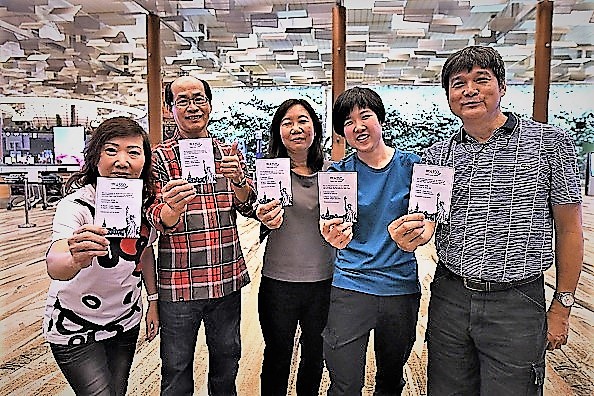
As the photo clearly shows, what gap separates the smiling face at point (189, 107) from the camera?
6.86ft

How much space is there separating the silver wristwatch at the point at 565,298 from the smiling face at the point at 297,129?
1090mm

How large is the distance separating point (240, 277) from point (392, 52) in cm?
418

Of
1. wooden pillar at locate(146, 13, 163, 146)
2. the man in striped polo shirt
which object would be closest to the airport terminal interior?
wooden pillar at locate(146, 13, 163, 146)

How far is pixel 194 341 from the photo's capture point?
2.15 m

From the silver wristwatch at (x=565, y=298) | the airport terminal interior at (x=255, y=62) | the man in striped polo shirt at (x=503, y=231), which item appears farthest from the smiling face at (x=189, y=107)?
the airport terminal interior at (x=255, y=62)

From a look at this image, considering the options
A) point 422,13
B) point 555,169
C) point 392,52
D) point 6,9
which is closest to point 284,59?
point 392,52

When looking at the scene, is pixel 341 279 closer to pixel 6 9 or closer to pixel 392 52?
pixel 392 52

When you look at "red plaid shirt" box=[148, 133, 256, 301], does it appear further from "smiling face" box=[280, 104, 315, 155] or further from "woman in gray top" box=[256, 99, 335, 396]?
"smiling face" box=[280, 104, 315, 155]

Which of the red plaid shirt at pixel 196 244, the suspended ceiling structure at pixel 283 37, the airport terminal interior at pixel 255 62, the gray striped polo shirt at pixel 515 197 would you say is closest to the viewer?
the gray striped polo shirt at pixel 515 197

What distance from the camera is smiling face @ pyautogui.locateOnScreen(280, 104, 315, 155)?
221 cm

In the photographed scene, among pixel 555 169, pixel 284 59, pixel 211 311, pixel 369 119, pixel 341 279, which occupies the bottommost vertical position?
pixel 211 311

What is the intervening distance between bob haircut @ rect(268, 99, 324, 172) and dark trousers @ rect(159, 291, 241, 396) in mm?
614

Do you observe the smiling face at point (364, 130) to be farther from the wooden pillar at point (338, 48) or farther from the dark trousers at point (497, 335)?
the wooden pillar at point (338, 48)

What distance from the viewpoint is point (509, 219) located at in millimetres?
1682
